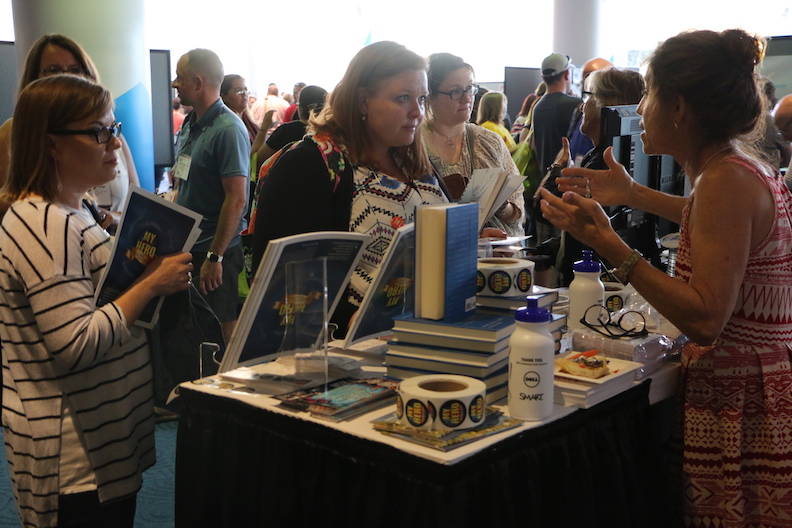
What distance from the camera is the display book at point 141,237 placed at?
158 centimetres

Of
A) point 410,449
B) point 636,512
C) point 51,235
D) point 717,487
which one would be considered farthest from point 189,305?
point 717,487

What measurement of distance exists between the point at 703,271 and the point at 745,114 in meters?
0.37

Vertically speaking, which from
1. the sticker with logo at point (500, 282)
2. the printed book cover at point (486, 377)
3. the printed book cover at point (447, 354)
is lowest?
the printed book cover at point (486, 377)

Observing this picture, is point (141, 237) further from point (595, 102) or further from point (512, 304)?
point (595, 102)

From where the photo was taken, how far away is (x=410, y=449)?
126 centimetres

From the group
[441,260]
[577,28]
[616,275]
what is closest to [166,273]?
[441,260]

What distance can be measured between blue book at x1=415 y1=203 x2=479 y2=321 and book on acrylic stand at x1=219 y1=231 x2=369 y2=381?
0.15 m

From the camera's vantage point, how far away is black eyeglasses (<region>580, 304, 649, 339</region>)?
1.75 meters

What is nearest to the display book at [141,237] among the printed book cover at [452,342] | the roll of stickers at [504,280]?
the printed book cover at [452,342]

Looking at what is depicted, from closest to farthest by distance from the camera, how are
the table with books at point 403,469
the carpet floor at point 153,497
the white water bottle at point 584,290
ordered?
the table with books at point 403,469
the white water bottle at point 584,290
the carpet floor at point 153,497

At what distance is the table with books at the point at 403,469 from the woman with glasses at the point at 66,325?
169mm

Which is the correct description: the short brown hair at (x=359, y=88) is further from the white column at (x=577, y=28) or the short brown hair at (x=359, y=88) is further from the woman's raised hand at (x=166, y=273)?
the white column at (x=577, y=28)

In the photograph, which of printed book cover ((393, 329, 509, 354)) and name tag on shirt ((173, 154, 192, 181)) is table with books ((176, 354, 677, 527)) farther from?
name tag on shirt ((173, 154, 192, 181))

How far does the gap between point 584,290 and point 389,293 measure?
0.54 metres
